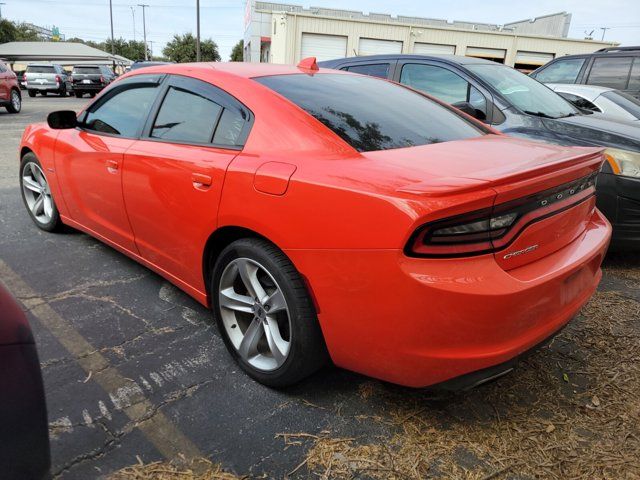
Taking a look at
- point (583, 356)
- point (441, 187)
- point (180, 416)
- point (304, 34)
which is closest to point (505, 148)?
point (441, 187)

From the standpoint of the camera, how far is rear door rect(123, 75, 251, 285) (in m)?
2.35

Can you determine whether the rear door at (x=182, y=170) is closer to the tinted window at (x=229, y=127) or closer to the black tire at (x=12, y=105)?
the tinted window at (x=229, y=127)

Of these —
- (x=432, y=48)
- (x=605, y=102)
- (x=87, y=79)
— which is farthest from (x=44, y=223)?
(x=432, y=48)

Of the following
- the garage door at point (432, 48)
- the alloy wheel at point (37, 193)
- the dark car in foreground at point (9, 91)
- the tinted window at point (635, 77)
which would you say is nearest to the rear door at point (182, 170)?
the alloy wheel at point (37, 193)

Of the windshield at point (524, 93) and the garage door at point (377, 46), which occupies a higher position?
the garage door at point (377, 46)

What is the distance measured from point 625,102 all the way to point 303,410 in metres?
5.92

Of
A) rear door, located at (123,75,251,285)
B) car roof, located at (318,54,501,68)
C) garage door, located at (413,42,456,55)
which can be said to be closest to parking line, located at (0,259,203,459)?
rear door, located at (123,75,251,285)

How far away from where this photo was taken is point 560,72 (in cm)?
780

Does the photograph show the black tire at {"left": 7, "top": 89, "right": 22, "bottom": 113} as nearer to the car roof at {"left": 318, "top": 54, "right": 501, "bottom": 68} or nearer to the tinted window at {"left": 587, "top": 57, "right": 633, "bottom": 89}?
the car roof at {"left": 318, "top": 54, "right": 501, "bottom": 68}

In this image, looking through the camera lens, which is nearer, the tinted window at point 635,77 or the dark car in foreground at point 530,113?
the dark car in foreground at point 530,113

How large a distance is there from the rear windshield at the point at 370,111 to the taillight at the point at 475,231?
0.62 metres

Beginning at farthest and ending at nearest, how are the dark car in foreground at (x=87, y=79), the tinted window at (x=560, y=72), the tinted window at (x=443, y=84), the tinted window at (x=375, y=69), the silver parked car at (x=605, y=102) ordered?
the dark car in foreground at (x=87, y=79) → the tinted window at (x=560, y=72) → the silver parked car at (x=605, y=102) → the tinted window at (x=375, y=69) → the tinted window at (x=443, y=84)

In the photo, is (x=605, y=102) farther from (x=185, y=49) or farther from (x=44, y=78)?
(x=185, y=49)

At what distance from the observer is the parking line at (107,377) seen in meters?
1.93
